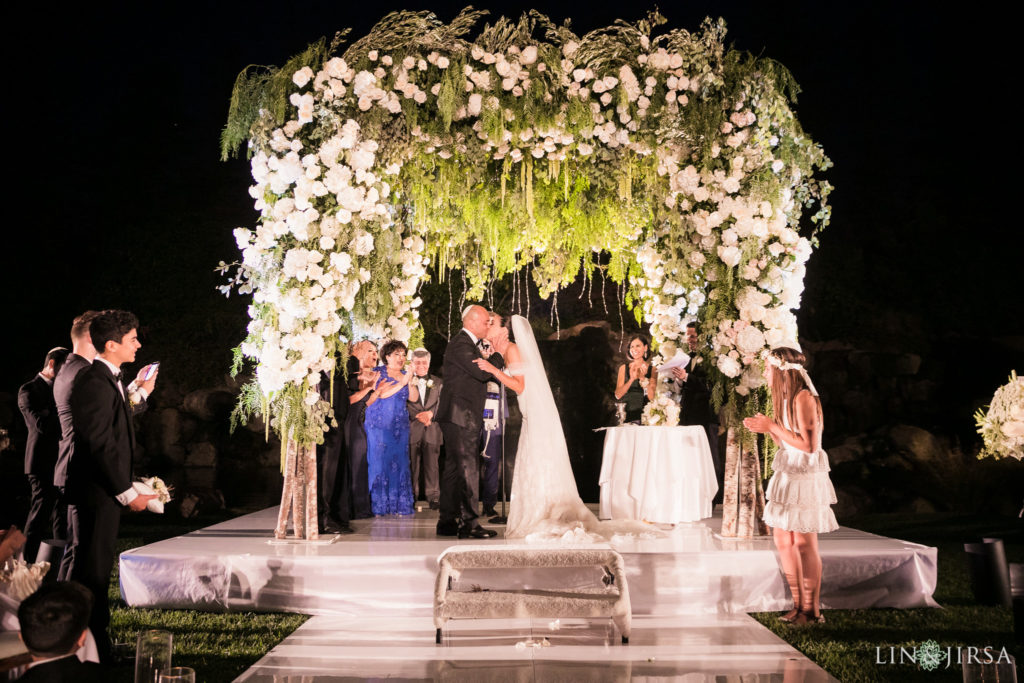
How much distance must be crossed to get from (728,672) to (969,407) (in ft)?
44.6

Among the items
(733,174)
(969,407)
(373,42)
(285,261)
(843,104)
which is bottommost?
(969,407)

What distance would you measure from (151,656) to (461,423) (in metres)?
3.80

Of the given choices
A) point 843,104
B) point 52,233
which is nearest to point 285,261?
point 52,233

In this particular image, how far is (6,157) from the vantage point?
18641 mm

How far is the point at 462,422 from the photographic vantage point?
7.32 m

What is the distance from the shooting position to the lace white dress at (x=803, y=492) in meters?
5.54

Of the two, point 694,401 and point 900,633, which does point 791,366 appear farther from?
point 694,401

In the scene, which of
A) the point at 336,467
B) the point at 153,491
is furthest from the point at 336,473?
the point at 153,491

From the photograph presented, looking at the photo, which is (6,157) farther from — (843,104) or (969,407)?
(969,407)

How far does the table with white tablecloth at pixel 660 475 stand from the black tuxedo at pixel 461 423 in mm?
1742

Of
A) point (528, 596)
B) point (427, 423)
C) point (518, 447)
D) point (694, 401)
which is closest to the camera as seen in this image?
point (528, 596)

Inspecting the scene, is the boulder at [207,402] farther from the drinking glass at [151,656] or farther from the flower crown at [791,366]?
the drinking glass at [151,656]

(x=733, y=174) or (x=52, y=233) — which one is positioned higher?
(x=52, y=233)

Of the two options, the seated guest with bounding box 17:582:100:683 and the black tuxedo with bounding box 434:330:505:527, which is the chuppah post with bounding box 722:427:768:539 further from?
the seated guest with bounding box 17:582:100:683
